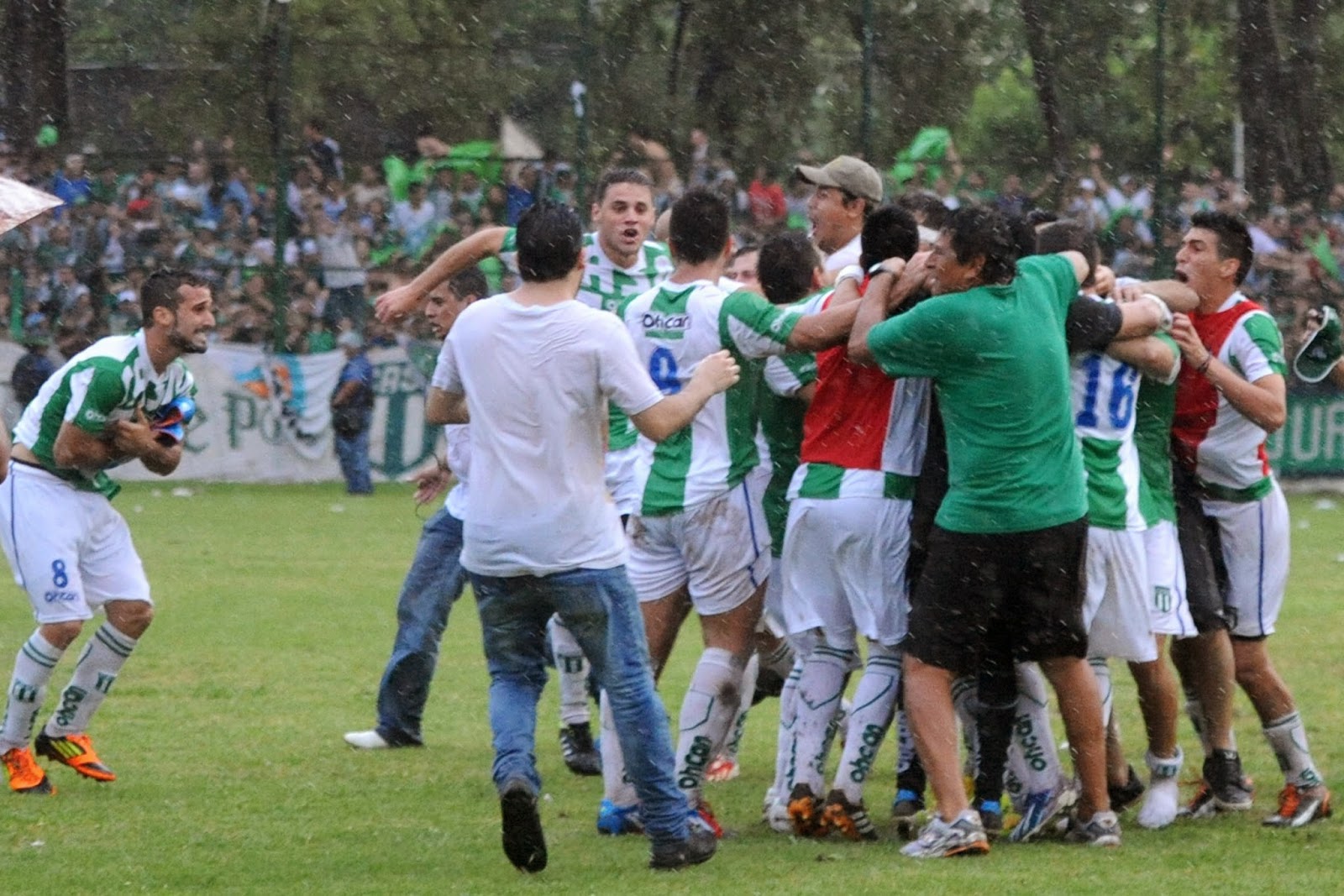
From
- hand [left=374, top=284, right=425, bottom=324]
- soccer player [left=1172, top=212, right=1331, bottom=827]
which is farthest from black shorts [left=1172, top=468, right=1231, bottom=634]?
hand [left=374, top=284, right=425, bottom=324]

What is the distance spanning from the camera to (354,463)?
2053 cm

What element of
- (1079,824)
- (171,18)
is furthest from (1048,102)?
(1079,824)

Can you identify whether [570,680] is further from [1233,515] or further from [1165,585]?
[1233,515]

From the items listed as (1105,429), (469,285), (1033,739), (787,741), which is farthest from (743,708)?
(469,285)

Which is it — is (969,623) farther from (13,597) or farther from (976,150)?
(976,150)

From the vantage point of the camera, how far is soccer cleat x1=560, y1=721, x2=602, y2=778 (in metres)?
8.21

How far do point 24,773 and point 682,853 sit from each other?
115 inches

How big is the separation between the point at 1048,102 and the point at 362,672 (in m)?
13.9

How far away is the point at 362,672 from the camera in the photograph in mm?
10555

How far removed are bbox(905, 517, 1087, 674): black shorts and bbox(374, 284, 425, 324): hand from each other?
2201mm

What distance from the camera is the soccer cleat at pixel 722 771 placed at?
7.99 m

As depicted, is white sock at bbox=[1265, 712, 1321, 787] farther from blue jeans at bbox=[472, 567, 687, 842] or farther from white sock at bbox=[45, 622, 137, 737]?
white sock at bbox=[45, 622, 137, 737]

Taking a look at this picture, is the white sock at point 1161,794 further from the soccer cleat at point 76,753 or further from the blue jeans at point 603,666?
the soccer cleat at point 76,753

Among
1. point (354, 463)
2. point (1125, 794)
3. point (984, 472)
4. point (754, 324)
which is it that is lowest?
point (354, 463)
